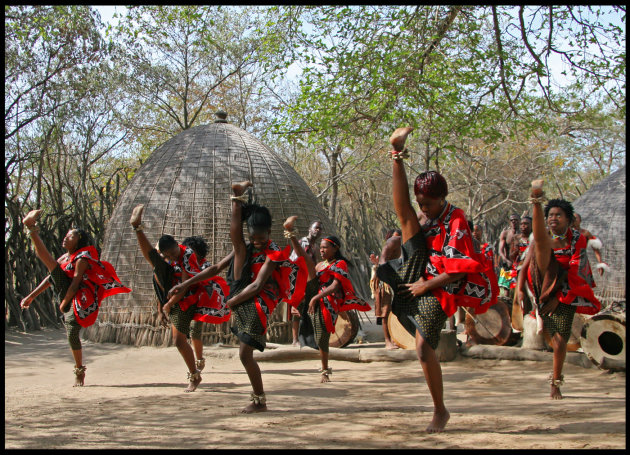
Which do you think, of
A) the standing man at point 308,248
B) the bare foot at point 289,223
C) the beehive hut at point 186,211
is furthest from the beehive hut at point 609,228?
the bare foot at point 289,223

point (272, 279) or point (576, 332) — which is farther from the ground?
point (272, 279)

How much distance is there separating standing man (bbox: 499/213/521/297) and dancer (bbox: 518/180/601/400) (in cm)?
457

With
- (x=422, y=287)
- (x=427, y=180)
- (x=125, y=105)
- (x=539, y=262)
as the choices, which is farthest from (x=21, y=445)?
(x=125, y=105)

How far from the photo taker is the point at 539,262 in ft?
16.7

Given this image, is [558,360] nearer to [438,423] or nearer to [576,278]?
[576,278]

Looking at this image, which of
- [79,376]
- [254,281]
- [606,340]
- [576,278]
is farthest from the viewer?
[606,340]

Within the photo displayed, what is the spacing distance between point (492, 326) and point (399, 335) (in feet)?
3.91

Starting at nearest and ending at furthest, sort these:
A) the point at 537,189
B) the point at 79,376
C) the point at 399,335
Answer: the point at 537,189, the point at 79,376, the point at 399,335

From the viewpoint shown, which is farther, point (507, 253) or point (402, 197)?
point (507, 253)

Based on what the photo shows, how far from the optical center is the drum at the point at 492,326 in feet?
25.5

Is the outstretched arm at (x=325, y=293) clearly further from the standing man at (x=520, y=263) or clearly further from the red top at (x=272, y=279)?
the standing man at (x=520, y=263)

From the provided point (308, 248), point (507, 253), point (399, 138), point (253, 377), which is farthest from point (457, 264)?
point (507, 253)

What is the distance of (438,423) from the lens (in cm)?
378

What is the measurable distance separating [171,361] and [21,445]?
4.37 m
